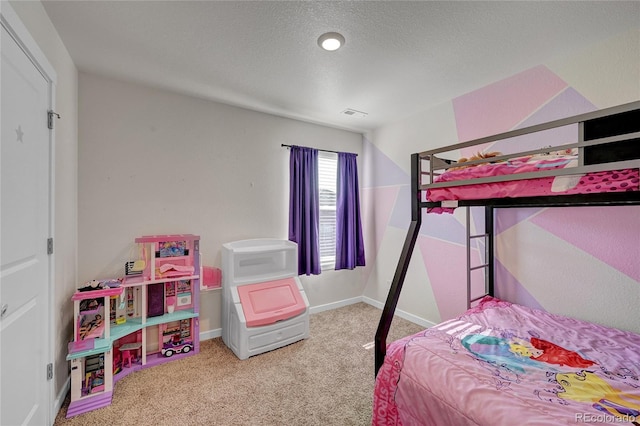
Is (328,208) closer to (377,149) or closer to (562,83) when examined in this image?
(377,149)

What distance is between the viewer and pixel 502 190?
5.00 feet

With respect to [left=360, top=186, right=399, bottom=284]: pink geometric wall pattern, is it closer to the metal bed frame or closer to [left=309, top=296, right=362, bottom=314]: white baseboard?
[left=309, top=296, right=362, bottom=314]: white baseboard

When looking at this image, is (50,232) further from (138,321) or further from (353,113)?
(353,113)

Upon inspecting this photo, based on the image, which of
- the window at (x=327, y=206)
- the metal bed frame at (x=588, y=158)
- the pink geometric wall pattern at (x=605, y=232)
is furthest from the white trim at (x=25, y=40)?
the pink geometric wall pattern at (x=605, y=232)

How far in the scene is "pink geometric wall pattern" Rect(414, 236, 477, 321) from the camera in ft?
9.07

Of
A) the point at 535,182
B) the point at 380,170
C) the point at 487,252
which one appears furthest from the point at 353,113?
the point at 535,182

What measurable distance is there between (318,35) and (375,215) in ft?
8.28

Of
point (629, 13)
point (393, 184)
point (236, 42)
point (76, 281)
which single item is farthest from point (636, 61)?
point (76, 281)

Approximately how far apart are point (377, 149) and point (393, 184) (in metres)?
0.61

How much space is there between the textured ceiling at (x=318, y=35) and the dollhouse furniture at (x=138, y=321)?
1.49 m

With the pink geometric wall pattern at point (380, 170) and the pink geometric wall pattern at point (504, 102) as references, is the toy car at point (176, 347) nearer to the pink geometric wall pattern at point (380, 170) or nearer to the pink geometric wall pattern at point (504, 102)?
the pink geometric wall pattern at point (380, 170)

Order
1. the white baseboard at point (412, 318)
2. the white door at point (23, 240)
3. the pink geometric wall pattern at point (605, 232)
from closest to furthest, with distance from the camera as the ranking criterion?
1. the white door at point (23, 240)
2. the pink geometric wall pattern at point (605, 232)
3. the white baseboard at point (412, 318)

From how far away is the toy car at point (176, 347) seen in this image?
240 centimetres

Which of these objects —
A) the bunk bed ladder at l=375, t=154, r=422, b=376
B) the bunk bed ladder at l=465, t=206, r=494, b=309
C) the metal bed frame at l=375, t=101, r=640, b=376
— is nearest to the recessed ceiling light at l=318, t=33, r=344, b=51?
the bunk bed ladder at l=375, t=154, r=422, b=376
